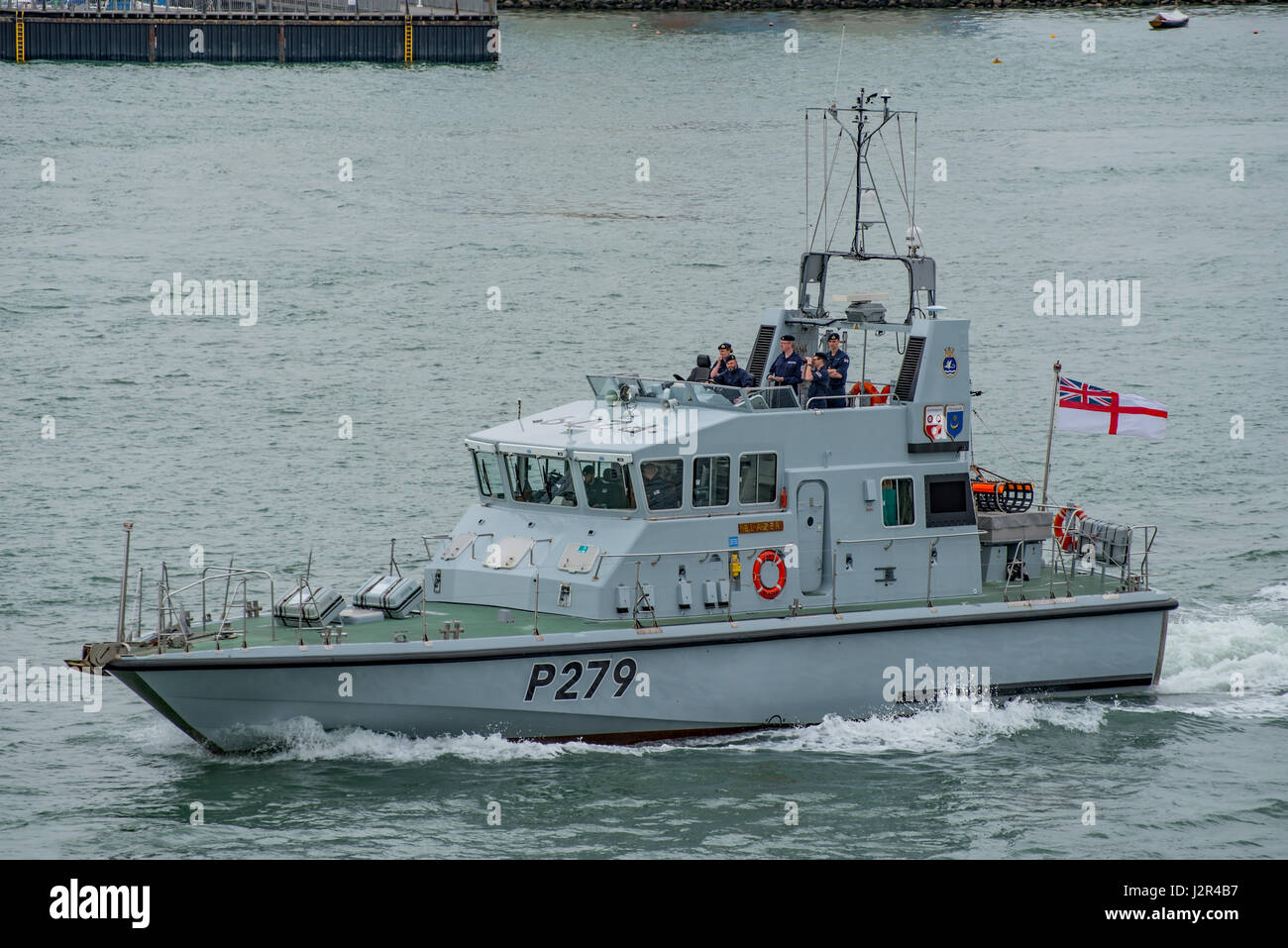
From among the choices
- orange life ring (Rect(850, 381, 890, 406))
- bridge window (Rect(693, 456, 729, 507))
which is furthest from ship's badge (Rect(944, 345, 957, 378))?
bridge window (Rect(693, 456, 729, 507))

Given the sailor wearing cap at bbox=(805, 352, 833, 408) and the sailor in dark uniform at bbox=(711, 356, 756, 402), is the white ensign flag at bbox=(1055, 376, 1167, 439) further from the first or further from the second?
the sailor in dark uniform at bbox=(711, 356, 756, 402)

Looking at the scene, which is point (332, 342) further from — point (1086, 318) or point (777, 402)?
point (777, 402)

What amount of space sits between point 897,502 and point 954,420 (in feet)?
4.09

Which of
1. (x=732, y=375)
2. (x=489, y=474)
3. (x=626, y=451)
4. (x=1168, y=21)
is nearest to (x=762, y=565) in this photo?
(x=626, y=451)

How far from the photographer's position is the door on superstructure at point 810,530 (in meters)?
19.7

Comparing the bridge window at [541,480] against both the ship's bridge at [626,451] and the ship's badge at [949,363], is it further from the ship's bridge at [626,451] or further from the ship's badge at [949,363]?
the ship's badge at [949,363]

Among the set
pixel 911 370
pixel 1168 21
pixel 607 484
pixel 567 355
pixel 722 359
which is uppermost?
pixel 1168 21

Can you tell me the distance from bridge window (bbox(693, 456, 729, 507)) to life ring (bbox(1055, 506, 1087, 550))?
4840 millimetres

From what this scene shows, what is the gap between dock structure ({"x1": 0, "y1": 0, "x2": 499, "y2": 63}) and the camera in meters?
70.6

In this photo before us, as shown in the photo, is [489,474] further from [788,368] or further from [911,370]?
→ [911,370]

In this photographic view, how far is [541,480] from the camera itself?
19.7 m

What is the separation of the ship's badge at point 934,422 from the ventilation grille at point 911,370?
296mm

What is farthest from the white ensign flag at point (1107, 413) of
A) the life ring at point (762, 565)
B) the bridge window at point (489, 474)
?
the bridge window at point (489, 474)
